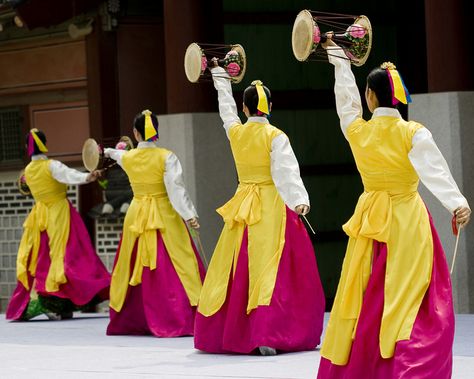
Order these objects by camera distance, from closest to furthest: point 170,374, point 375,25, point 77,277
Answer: point 170,374 → point 77,277 → point 375,25

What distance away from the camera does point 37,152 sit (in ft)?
39.6

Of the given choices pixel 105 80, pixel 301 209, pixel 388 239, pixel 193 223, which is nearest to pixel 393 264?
pixel 388 239

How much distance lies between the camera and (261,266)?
8.57 m

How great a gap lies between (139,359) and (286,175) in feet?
4.87

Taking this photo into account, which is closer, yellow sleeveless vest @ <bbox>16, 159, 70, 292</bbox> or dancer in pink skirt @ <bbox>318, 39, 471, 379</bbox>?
dancer in pink skirt @ <bbox>318, 39, 471, 379</bbox>

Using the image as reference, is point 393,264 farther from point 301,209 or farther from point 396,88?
point 301,209

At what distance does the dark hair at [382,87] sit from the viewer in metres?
6.46

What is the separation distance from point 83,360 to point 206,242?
12.1ft

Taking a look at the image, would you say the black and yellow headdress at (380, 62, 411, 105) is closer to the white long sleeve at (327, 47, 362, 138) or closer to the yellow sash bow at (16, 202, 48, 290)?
the white long sleeve at (327, 47, 362, 138)

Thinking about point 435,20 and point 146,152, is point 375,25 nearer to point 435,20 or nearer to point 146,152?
point 435,20

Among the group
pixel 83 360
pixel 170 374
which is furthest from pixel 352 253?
pixel 83 360

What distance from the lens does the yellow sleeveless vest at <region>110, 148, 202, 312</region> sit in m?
10.1

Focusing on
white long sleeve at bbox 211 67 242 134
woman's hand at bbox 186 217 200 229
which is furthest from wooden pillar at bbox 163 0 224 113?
white long sleeve at bbox 211 67 242 134

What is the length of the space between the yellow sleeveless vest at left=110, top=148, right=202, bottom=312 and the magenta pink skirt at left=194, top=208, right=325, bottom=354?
1472mm
